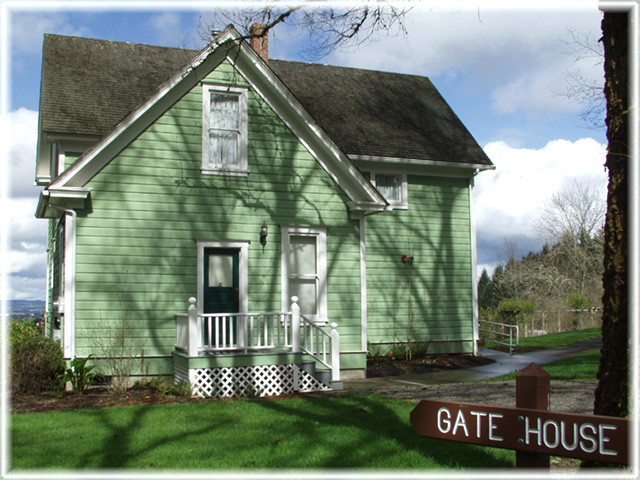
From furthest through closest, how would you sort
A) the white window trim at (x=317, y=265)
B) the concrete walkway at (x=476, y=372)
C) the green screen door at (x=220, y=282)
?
the white window trim at (x=317, y=265) < the green screen door at (x=220, y=282) < the concrete walkway at (x=476, y=372)

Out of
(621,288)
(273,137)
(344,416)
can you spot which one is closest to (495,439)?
(621,288)

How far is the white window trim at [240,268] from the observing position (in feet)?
42.2

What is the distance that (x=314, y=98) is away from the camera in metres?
18.2

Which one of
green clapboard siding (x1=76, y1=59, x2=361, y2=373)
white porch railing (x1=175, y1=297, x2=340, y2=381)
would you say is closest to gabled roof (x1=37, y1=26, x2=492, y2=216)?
green clapboard siding (x1=76, y1=59, x2=361, y2=373)

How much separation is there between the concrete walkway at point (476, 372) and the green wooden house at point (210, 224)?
81cm

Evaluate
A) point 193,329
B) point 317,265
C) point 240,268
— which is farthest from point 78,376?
point 317,265

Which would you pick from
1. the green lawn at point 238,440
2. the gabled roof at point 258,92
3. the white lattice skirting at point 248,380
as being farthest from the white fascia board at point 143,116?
the green lawn at point 238,440

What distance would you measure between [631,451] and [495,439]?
727 mm

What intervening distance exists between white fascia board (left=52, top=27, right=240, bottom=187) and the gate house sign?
9644 millimetres

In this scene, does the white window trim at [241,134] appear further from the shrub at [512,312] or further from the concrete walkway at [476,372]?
the shrub at [512,312]

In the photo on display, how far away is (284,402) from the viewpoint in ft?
33.2

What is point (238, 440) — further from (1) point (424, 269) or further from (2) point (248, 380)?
(1) point (424, 269)

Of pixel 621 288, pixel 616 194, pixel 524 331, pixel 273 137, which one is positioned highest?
pixel 273 137

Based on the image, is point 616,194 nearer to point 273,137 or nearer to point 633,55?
point 633,55
